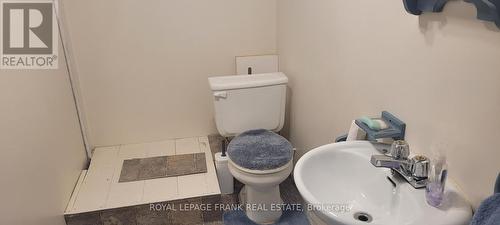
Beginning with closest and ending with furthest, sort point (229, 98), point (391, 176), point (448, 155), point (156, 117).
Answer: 1. point (448, 155)
2. point (391, 176)
3. point (229, 98)
4. point (156, 117)

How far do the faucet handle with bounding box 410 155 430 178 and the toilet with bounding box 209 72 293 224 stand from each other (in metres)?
0.90

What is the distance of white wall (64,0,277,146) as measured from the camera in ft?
7.33

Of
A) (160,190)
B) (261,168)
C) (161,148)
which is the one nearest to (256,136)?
(261,168)

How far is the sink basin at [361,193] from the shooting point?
2.86 ft

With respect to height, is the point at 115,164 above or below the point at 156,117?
below

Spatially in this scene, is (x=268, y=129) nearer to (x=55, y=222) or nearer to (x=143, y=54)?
(x=143, y=54)

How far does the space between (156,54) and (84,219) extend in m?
1.12

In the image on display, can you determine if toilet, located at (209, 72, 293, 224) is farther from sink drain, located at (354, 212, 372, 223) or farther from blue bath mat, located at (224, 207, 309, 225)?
sink drain, located at (354, 212, 372, 223)

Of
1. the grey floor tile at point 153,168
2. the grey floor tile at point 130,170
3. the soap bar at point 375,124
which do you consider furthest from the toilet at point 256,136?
the soap bar at point 375,124

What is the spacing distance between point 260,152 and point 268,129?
1.34 feet

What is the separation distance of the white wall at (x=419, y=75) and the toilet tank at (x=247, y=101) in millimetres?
414

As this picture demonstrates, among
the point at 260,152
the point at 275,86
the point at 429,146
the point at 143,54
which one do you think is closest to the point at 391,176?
the point at 429,146

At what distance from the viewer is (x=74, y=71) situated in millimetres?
2246

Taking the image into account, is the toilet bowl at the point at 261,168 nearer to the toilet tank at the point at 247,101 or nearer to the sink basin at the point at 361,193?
the toilet tank at the point at 247,101
